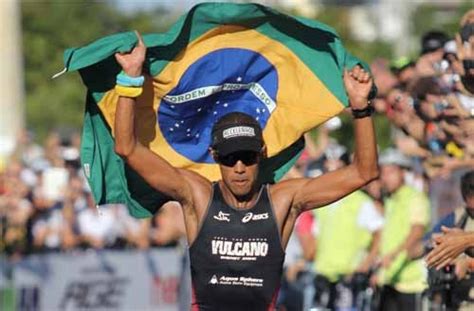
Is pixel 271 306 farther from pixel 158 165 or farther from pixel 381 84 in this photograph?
pixel 381 84

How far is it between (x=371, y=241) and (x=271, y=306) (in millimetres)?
8232

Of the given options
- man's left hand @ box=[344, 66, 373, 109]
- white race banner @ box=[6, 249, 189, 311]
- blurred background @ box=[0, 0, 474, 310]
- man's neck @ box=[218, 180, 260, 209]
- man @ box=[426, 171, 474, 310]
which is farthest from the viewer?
white race banner @ box=[6, 249, 189, 311]

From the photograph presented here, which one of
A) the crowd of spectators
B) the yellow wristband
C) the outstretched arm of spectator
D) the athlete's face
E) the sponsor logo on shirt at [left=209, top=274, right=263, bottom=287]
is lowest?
the sponsor logo on shirt at [left=209, top=274, right=263, bottom=287]

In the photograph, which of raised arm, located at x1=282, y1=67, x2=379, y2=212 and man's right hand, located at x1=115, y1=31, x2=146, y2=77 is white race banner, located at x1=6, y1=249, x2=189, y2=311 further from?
man's right hand, located at x1=115, y1=31, x2=146, y2=77

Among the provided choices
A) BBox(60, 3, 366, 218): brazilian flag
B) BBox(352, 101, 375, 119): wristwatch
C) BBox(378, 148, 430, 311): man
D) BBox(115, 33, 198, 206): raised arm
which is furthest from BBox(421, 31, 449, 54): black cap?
BBox(115, 33, 198, 206): raised arm

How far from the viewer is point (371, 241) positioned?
18.8 m

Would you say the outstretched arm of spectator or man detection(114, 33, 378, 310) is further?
the outstretched arm of spectator

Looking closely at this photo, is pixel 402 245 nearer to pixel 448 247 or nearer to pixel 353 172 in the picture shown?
pixel 448 247

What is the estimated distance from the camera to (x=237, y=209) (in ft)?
35.0

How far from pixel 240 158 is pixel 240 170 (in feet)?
0.25

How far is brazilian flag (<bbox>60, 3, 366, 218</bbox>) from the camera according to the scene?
11.3 meters

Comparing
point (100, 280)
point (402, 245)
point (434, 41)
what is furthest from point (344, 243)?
point (100, 280)

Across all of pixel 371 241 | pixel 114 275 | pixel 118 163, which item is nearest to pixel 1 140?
pixel 114 275

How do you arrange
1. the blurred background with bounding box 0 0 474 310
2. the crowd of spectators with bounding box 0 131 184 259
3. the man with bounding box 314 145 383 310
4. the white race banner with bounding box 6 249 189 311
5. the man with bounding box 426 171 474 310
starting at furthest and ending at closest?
the crowd of spectators with bounding box 0 131 184 259 < the white race banner with bounding box 6 249 189 311 < the man with bounding box 314 145 383 310 < the blurred background with bounding box 0 0 474 310 < the man with bounding box 426 171 474 310
